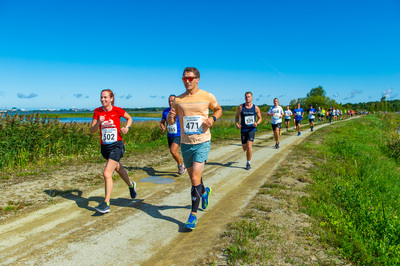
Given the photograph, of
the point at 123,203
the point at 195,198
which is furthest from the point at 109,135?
the point at 195,198

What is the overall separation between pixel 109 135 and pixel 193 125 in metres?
1.70

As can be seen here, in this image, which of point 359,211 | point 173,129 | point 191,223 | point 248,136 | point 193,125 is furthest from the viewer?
point 248,136

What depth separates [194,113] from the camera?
4.00 m

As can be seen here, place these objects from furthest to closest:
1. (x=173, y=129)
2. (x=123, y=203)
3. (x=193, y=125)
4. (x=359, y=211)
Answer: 1. (x=173, y=129)
2. (x=123, y=203)
3. (x=359, y=211)
4. (x=193, y=125)

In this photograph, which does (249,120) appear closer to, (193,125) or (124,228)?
(193,125)

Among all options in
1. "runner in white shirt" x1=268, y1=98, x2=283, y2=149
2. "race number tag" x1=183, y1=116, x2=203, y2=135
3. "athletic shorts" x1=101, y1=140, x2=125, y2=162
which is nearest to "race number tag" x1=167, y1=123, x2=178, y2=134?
"athletic shorts" x1=101, y1=140, x2=125, y2=162

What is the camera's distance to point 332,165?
846 centimetres

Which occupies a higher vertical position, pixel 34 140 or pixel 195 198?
pixel 34 140

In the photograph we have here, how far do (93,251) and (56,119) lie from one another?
853cm

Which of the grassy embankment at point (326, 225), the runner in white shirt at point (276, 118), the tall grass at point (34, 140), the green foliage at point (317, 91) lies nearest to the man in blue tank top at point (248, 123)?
the grassy embankment at point (326, 225)

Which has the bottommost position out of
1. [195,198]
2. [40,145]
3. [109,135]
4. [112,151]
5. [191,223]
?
[191,223]

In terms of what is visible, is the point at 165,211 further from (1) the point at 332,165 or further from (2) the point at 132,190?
(1) the point at 332,165

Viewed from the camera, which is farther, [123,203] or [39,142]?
[39,142]

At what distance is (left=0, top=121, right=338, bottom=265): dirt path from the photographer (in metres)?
3.19
